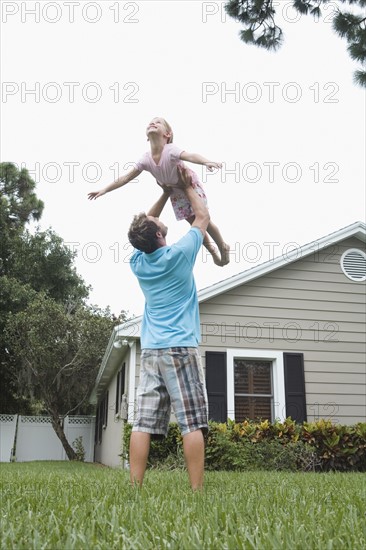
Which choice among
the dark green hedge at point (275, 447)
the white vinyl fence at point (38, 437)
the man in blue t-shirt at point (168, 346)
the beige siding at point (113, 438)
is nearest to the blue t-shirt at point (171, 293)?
the man in blue t-shirt at point (168, 346)

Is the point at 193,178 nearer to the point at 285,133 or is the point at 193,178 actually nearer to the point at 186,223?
the point at 186,223

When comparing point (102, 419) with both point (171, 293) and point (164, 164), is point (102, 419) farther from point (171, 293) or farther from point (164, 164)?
point (171, 293)

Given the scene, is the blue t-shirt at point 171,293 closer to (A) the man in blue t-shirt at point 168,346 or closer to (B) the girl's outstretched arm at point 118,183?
(A) the man in blue t-shirt at point 168,346

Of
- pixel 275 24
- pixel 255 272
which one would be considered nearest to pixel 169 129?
pixel 275 24

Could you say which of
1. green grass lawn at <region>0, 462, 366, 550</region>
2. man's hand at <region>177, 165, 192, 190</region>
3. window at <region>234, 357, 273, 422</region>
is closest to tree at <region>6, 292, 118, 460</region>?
window at <region>234, 357, 273, 422</region>

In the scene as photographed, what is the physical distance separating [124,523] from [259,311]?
24.6 feet

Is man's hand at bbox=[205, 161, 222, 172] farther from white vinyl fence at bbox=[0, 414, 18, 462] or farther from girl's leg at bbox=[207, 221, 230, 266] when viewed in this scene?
white vinyl fence at bbox=[0, 414, 18, 462]

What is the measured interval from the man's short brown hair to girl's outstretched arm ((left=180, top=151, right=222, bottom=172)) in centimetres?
48

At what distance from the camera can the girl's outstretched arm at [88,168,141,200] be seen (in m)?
3.70

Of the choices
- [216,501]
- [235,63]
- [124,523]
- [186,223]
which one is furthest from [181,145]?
[235,63]

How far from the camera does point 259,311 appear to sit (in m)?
9.12

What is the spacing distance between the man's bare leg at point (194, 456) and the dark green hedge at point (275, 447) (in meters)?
4.29

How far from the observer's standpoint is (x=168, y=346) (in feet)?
9.58

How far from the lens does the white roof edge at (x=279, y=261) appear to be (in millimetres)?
8812
